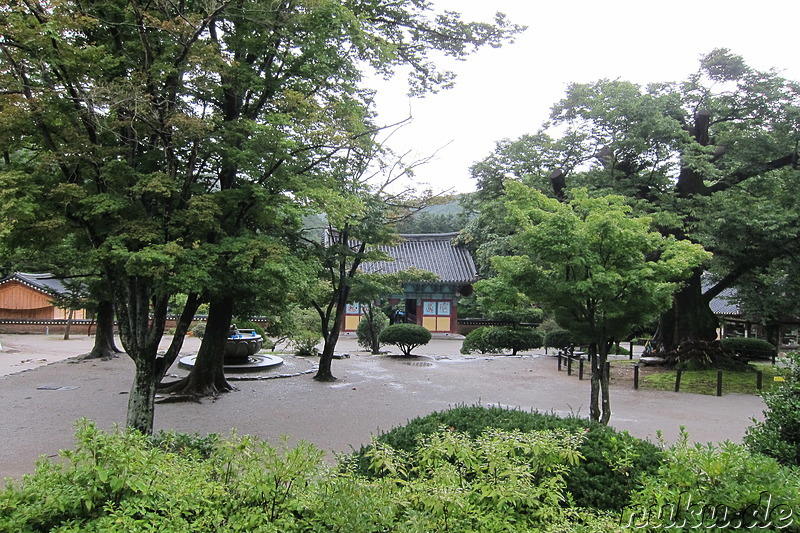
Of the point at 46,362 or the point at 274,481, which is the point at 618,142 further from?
the point at 46,362

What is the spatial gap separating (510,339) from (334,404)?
502 inches

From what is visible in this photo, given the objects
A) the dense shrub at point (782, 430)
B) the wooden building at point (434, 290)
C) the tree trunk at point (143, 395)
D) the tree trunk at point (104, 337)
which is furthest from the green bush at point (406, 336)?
the dense shrub at point (782, 430)

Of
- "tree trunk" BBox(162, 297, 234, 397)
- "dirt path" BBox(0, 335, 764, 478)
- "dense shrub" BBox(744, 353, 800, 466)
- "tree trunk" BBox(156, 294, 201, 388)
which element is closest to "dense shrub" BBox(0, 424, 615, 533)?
"dense shrub" BBox(744, 353, 800, 466)

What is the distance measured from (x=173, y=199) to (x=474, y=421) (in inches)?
199

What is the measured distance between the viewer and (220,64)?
6781 millimetres

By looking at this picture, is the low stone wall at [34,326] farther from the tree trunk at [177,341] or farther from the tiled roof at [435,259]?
the tree trunk at [177,341]

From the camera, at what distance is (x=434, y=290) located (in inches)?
1195

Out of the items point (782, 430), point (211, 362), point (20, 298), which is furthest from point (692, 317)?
point (20, 298)

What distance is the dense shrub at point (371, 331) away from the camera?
834 inches

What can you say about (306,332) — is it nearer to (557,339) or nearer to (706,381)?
(557,339)

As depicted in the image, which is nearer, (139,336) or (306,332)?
(139,336)

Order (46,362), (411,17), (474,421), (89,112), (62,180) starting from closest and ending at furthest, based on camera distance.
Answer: (474,421), (89,112), (62,180), (411,17), (46,362)

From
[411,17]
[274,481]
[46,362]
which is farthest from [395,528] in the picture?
[46,362]

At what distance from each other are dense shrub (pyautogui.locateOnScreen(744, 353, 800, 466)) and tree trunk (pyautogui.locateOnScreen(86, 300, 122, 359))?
17804mm
